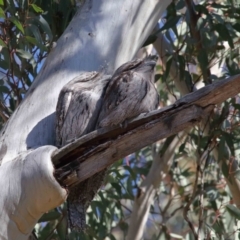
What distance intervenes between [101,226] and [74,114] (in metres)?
1.61

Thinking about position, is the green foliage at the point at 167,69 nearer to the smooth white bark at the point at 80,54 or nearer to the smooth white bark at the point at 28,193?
the smooth white bark at the point at 80,54

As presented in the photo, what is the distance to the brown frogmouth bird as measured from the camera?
2121 mm

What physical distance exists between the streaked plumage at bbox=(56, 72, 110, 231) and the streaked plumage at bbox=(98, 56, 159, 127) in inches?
2.0

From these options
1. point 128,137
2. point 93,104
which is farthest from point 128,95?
point 128,137

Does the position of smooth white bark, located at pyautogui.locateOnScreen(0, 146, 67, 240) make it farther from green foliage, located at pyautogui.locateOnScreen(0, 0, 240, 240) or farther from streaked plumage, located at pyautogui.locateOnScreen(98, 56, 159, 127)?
green foliage, located at pyautogui.locateOnScreen(0, 0, 240, 240)

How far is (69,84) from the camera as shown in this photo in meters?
2.20

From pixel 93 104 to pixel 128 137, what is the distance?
0.29 meters

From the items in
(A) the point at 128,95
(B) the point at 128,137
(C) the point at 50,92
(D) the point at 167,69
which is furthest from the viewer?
(D) the point at 167,69

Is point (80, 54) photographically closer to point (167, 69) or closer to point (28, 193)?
point (28, 193)

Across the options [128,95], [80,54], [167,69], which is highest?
[80,54]

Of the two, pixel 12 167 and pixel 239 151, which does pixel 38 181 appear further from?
pixel 239 151

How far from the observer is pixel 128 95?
84.0 inches

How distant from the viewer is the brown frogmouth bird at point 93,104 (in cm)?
212

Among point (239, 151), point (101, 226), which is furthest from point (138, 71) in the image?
point (239, 151)
